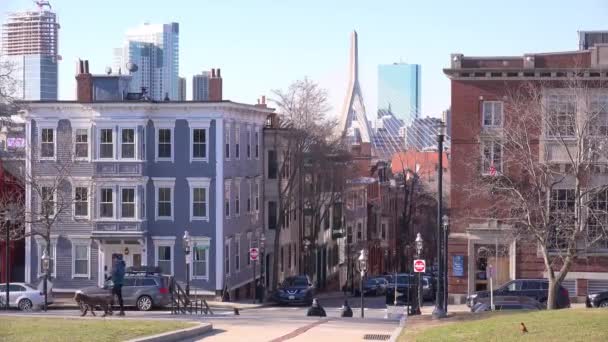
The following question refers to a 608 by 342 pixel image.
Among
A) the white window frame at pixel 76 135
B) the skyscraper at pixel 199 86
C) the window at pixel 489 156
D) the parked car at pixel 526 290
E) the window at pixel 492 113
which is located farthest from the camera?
the skyscraper at pixel 199 86

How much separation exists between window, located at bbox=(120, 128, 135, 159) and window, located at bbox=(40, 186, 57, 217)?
409 centimetres

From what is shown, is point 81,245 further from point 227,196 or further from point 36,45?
point 36,45

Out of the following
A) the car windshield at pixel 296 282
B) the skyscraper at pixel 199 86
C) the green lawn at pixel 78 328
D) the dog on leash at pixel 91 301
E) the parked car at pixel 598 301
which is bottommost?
the car windshield at pixel 296 282

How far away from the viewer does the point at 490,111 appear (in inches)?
2061

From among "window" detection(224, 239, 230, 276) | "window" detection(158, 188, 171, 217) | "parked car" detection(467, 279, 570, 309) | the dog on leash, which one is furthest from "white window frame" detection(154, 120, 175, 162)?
the dog on leash

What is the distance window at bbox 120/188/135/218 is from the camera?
56.7 metres

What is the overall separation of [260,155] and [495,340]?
4523 centimetres

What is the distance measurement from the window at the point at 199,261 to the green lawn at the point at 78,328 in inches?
1120

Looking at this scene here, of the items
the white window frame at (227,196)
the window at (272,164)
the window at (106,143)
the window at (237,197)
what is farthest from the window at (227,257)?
the window at (272,164)

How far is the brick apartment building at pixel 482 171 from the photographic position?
51.3m

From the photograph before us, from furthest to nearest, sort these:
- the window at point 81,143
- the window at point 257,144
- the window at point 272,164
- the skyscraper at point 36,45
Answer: the skyscraper at point 36,45, the window at point 272,164, the window at point 257,144, the window at point 81,143

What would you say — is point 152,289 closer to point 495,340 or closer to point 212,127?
point 212,127

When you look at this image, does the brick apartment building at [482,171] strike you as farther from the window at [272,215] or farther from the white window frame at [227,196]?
the window at [272,215]

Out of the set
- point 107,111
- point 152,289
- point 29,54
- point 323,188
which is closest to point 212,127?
point 107,111
